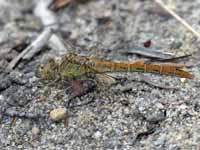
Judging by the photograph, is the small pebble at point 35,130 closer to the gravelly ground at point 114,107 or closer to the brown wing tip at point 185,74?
the gravelly ground at point 114,107

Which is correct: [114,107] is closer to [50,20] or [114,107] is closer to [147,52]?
[147,52]

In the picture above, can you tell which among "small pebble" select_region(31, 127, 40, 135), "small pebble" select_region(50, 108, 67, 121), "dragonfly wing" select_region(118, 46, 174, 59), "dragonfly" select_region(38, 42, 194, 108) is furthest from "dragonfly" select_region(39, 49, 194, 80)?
"small pebble" select_region(31, 127, 40, 135)

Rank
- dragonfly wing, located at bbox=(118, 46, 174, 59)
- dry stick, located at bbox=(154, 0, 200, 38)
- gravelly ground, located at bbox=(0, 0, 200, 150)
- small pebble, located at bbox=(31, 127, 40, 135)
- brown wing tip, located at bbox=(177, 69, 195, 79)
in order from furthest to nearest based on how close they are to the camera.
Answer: dry stick, located at bbox=(154, 0, 200, 38)
dragonfly wing, located at bbox=(118, 46, 174, 59)
brown wing tip, located at bbox=(177, 69, 195, 79)
small pebble, located at bbox=(31, 127, 40, 135)
gravelly ground, located at bbox=(0, 0, 200, 150)

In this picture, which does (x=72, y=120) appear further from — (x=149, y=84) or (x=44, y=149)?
(x=149, y=84)

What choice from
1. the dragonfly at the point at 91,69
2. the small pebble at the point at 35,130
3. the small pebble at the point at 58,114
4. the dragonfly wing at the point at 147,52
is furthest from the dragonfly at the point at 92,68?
the small pebble at the point at 35,130

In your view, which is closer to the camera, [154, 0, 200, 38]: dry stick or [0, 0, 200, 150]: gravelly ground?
[0, 0, 200, 150]: gravelly ground

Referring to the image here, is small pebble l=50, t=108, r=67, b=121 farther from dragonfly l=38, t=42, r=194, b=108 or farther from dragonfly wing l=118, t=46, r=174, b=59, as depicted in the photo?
dragonfly wing l=118, t=46, r=174, b=59

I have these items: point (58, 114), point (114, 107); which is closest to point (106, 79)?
point (114, 107)

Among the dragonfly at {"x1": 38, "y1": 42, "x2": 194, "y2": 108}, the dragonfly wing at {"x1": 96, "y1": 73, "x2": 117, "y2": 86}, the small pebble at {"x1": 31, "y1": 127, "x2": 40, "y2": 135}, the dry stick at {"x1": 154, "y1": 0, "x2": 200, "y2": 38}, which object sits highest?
the dry stick at {"x1": 154, "y1": 0, "x2": 200, "y2": 38}
